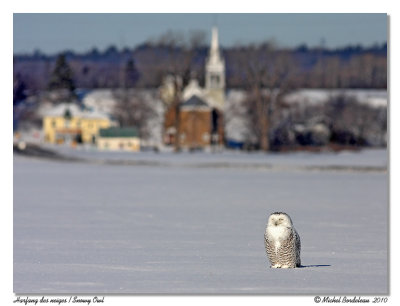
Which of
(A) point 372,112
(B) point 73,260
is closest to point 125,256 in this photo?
(B) point 73,260

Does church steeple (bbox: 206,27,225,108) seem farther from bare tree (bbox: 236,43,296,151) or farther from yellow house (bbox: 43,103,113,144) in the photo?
yellow house (bbox: 43,103,113,144)

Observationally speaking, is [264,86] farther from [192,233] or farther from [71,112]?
[192,233]

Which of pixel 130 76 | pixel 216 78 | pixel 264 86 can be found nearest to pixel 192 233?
pixel 130 76

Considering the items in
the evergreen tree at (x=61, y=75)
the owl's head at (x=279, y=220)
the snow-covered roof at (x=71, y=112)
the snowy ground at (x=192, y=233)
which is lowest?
the snowy ground at (x=192, y=233)

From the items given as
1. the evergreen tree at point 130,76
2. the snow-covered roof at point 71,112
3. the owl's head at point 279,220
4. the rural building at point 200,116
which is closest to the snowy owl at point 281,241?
the owl's head at point 279,220

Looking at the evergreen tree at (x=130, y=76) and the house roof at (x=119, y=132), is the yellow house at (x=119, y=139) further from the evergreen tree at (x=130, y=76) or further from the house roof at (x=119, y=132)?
the evergreen tree at (x=130, y=76)

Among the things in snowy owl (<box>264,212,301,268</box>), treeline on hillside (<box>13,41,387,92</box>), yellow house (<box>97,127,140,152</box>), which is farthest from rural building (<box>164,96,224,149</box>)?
snowy owl (<box>264,212,301,268</box>)
